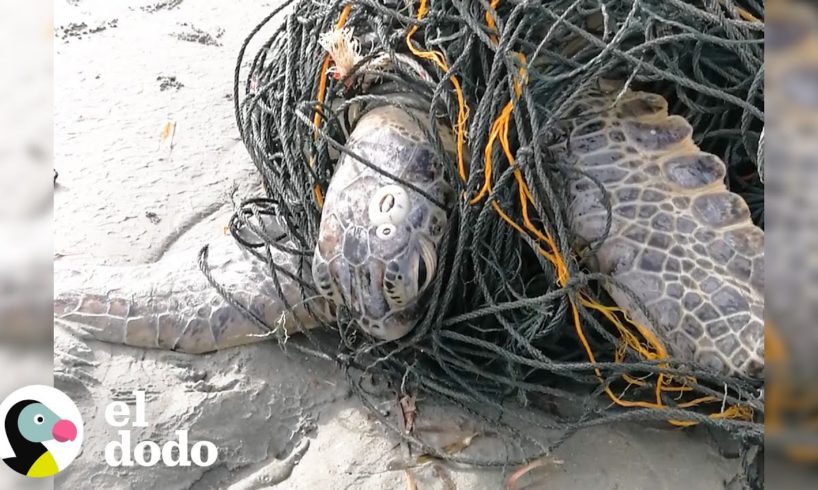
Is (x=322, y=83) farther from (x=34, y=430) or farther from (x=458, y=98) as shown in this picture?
(x=34, y=430)

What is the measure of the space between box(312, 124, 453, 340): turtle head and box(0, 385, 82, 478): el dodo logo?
0.63m

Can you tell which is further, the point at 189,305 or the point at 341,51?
the point at 189,305

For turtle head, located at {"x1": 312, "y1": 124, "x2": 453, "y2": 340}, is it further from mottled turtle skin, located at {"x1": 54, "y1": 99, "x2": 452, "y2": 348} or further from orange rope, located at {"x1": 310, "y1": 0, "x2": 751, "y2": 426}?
orange rope, located at {"x1": 310, "y1": 0, "x2": 751, "y2": 426}

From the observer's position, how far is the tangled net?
158cm

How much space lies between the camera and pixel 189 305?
2.00m

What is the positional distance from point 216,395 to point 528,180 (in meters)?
0.92

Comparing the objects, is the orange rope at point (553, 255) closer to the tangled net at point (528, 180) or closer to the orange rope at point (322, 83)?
the tangled net at point (528, 180)

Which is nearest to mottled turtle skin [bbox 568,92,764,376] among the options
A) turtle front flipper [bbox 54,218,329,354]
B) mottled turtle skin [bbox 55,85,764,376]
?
mottled turtle skin [bbox 55,85,764,376]

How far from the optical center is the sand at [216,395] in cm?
165

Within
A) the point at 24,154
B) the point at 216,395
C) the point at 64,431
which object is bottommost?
the point at 216,395

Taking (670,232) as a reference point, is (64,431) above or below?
below

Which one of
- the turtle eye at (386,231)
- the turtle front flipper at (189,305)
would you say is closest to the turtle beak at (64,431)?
the turtle front flipper at (189,305)

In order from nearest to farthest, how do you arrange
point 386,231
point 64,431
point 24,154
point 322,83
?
1. point 24,154
2. point 64,431
3. point 386,231
4. point 322,83

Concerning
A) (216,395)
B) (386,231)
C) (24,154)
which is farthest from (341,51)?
(24,154)
